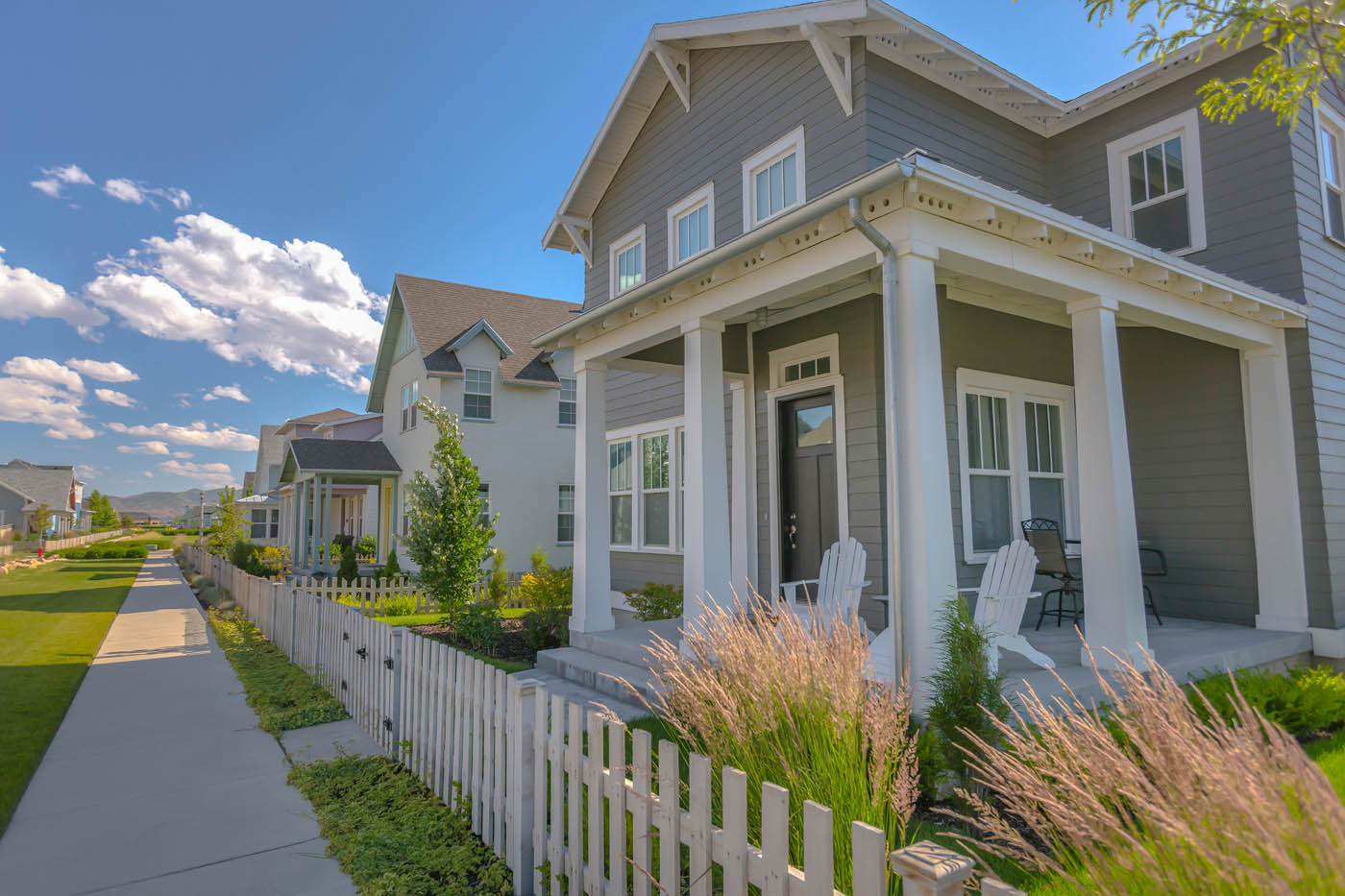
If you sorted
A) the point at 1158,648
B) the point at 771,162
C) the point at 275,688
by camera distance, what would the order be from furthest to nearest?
1. the point at 771,162
2. the point at 275,688
3. the point at 1158,648

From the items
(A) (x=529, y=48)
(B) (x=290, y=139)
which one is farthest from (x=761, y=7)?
(B) (x=290, y=139)

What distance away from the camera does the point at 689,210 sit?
986 centimetres

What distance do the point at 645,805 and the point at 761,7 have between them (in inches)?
341

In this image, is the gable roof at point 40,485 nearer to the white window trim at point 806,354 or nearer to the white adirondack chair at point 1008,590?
the white window trim at point 806,354

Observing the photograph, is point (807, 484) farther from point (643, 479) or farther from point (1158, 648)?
point (1158, 648)

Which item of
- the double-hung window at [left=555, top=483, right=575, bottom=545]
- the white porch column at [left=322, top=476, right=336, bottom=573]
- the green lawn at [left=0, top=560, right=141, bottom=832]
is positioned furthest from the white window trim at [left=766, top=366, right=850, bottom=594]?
the white porch column at [left=322, top=476, right=336, bottom=573]

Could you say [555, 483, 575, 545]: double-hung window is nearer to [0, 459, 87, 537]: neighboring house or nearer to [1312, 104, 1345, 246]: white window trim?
[1312, 104, 1345, 246]: white window trim

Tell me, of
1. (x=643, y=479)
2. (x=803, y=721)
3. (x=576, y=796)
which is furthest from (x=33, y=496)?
(x=803, y=721)

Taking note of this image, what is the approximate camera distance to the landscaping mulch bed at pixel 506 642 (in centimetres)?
842

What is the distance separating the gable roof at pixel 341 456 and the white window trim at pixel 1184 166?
18344 mm

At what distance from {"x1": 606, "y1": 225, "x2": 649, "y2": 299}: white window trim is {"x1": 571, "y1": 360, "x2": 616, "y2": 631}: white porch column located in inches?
131

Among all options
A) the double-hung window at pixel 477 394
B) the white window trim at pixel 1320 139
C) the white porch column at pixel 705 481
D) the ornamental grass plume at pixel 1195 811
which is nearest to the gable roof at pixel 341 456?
the double-hung window at pixel 477 394


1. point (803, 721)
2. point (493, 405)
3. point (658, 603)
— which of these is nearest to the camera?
point (803, 721)

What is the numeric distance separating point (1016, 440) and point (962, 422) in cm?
96
